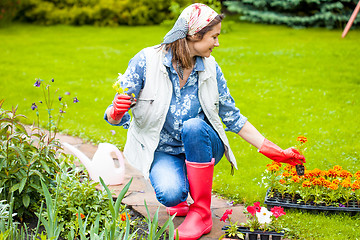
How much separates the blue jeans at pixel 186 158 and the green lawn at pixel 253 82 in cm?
71

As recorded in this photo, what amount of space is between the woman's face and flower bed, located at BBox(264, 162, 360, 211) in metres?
0.95

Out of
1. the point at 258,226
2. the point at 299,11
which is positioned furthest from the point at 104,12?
the point at 258,226

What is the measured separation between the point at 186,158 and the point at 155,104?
1.19ft

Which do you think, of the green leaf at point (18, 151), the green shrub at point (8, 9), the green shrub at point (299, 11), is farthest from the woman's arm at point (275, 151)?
the green shrub at point (8, 9)

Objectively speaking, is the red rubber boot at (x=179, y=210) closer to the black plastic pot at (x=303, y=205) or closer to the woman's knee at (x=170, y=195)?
the woman's knee at (x=170, y=195)

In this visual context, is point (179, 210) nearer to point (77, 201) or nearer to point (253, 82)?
point (77, 201)

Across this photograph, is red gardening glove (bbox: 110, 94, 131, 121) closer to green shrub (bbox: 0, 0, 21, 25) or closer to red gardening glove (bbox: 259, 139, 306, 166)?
red gardening glove (bbox: 259, 139, 306, 166)

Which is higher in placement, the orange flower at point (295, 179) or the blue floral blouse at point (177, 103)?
the blue floral blouse at point (177, 103)

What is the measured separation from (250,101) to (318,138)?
1406mm

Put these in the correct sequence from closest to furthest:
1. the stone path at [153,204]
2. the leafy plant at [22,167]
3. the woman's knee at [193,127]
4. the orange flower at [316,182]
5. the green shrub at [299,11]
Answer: the woman's knee at [193,127] < the leafy plant at [22,167] < the stone path at [153,204] < the orange flower at [316,182] < the green shrub at [299,11]

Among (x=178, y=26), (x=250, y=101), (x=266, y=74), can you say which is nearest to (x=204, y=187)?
(x=178, y=26)

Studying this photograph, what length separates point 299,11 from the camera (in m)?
11.5

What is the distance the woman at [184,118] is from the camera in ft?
9.50

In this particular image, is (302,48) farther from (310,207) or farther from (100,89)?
(310,207)
